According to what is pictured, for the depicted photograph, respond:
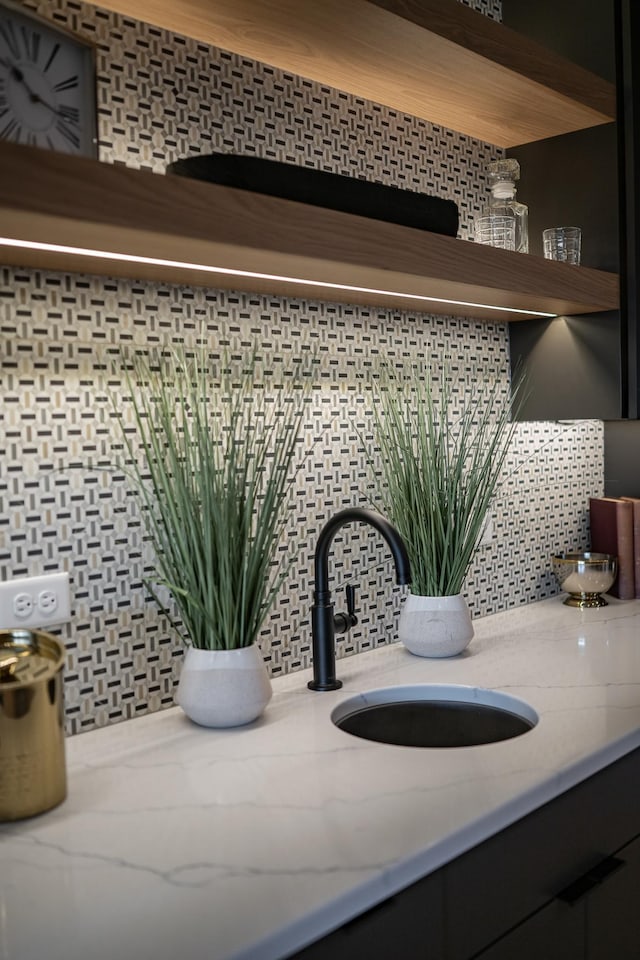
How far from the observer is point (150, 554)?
166 centimetres

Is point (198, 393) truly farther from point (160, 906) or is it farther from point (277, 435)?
point (160, 906)

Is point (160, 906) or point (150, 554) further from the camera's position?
point (150, 554)

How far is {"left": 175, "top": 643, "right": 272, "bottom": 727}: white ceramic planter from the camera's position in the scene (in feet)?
5.01

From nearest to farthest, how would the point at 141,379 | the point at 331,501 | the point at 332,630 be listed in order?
the point at 141,379 → the point at 332,630 → the point at 331,501

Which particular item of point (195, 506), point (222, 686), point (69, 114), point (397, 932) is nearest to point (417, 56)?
point (69, 114)

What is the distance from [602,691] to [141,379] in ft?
3.34

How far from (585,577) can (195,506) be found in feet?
4.32

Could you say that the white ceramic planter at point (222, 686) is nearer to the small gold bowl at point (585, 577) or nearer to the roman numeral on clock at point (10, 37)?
the roman numeral on clock at point (10, 37)

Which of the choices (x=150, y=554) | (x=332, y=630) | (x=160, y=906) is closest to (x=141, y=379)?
(x=150, y=554)

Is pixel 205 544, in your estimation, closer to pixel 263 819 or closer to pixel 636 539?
pixel 263 819

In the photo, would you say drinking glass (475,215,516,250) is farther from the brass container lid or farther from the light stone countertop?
the brass container lid

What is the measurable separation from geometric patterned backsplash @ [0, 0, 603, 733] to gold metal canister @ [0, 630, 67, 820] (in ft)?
0.72

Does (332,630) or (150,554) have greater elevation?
(150,554)

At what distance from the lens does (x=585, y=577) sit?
2.46 meters
